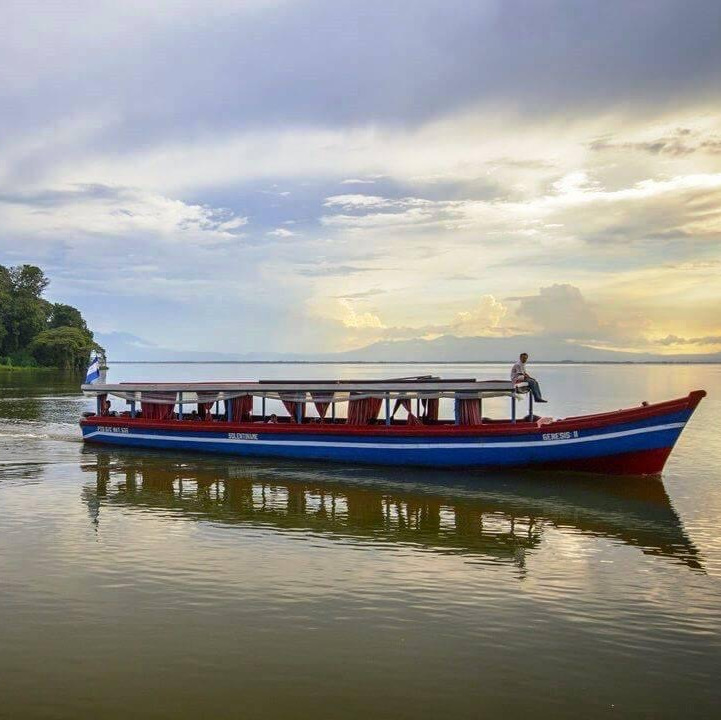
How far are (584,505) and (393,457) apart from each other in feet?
22.0

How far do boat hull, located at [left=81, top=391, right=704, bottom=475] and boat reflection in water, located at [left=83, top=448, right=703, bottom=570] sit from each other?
1.61 feet

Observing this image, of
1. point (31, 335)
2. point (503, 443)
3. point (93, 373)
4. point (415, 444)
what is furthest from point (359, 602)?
point (31, 335)

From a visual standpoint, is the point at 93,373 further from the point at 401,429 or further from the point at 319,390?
the point at 401,429

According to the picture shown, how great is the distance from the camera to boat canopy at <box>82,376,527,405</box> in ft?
73.2

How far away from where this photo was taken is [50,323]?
133m

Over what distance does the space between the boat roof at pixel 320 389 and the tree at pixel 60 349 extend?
309 feet

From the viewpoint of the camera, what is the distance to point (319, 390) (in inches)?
968

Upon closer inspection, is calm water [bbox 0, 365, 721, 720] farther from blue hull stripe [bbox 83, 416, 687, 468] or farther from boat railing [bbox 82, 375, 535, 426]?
boat railing [bbox 82, 375, 535, 426]

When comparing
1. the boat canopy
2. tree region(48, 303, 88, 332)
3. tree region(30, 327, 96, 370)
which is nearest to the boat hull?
the boat canopy

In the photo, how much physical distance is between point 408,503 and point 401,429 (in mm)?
4728

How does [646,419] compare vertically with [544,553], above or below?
above

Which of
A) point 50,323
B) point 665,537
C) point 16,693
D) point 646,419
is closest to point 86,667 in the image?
point 16,693

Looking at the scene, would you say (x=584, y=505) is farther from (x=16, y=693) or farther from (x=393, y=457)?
(x=16, y=693)

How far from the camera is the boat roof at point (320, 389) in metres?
22.3
